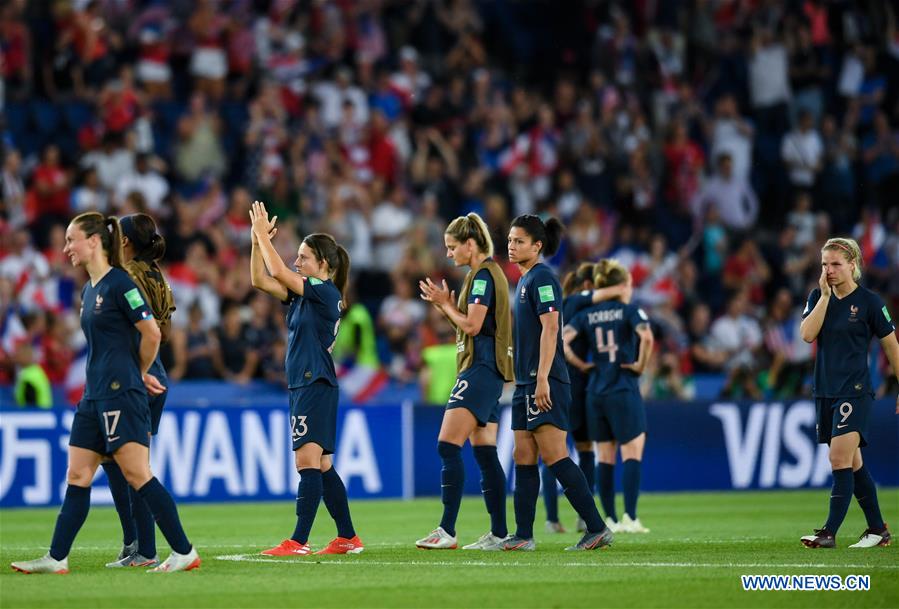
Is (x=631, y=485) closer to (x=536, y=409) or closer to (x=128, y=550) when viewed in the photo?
(x=536, y=409)

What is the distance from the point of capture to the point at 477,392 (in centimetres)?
1187

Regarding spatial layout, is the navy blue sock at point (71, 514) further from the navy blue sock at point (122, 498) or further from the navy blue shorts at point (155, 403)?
the navy blue shorts at point (155, 403)

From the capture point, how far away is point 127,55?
24.6 meters

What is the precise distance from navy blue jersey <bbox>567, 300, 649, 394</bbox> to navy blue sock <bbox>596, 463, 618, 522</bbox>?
2.41 ft

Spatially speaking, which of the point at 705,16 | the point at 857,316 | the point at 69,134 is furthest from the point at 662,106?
the point at 857,316

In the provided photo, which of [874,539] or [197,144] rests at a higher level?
[197,144]

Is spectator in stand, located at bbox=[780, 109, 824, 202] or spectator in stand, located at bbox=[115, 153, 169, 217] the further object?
spectator in stand, located at bbox=[780, 109, 824, 202]

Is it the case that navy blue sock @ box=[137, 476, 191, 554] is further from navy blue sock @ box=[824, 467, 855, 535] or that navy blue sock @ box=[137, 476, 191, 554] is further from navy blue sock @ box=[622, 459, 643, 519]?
navy blue sock @ box=[622, 459, 643, 519]

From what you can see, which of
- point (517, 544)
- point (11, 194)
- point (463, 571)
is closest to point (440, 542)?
point (517, 544)

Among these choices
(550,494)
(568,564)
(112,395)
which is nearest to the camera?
(112,395)

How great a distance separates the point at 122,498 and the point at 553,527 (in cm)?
483

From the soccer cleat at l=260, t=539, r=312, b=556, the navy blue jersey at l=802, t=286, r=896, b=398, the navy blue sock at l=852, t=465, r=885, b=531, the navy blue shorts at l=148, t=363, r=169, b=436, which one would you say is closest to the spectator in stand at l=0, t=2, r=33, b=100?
the navy blue shorts at l=148, t=363, r=169, b=436

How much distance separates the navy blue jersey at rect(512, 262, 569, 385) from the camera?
11.7 meters

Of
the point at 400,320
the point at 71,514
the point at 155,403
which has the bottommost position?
the point at 71,514
